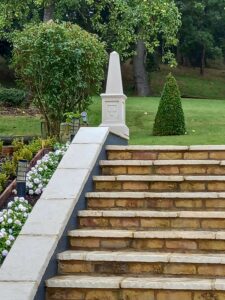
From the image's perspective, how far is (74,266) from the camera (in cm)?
629

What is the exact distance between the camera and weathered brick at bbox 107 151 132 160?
8.66 meters

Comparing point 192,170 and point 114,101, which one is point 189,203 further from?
point 114,101

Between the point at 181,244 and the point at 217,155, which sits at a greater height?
the point at 217,155

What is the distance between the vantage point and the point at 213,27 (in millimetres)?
39406

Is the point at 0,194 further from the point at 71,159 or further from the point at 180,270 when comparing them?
the point at 180,270

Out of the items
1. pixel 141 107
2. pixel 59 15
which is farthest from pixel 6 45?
pixel 141 107

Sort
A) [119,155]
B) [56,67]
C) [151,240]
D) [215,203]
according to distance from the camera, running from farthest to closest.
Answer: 1. [56,67]
2. [119,155]
3. [215,203]
4. [151,240]

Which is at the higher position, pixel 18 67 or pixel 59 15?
pixel 59 15

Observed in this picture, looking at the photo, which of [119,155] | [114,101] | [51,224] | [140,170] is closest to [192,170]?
[140,170]

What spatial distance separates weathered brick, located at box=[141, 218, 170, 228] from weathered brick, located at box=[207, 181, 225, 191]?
3.28 feet

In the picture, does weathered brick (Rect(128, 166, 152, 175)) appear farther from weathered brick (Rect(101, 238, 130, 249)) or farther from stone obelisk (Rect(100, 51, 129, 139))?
stone obelisk (Rect(100, 51, 129, 139))

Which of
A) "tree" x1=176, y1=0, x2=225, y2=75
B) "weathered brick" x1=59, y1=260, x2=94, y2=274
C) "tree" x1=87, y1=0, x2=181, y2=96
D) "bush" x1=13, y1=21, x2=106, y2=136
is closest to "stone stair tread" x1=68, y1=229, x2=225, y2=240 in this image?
"weathered brick" x1=59, y1=260, x2=94, y2=274

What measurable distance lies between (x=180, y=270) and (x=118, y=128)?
4.85 meters

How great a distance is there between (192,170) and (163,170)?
Result: 0.37 meters
